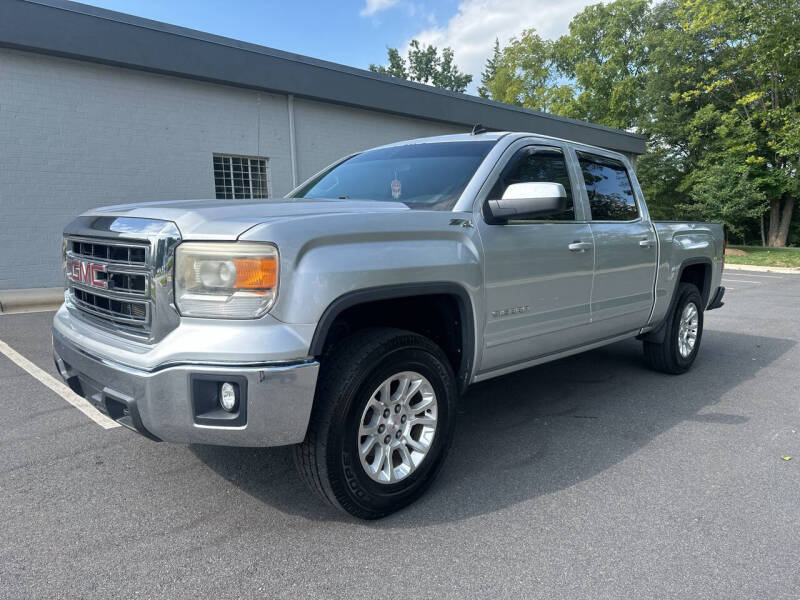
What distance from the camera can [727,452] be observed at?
139 inches

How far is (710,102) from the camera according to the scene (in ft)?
93.8

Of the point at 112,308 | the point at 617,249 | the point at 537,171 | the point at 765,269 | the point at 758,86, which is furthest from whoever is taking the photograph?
the point at 758,86

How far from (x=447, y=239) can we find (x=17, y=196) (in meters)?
9.59

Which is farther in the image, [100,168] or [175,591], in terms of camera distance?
[100,168]

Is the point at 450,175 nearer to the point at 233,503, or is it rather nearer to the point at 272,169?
the point at 233,503

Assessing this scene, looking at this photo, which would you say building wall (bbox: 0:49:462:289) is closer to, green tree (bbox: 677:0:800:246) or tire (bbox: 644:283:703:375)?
tire (bbox: 644:283:703:375)

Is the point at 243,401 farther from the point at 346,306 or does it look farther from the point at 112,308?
the point at 112,308

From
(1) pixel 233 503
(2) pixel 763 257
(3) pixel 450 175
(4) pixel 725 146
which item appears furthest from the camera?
(4) pixel 725 146

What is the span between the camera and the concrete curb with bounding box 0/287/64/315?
8.70 metres

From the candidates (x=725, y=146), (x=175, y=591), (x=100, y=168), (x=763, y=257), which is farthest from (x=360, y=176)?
(x=725, y=146)

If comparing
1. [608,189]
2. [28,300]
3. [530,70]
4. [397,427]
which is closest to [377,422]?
[397,427]

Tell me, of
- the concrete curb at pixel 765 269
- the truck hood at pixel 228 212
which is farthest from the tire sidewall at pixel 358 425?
the concrete curb at pixel 765 269

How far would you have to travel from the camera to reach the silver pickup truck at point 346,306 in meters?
2.33

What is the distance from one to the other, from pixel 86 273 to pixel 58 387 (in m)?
2.31
